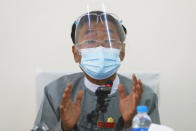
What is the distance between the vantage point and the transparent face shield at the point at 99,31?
132 centimetres

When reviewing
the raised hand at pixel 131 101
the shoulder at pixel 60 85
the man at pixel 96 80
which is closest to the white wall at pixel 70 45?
the shoulder at pixel 60 85

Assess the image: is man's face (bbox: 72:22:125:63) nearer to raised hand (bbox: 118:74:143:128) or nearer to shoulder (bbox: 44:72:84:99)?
shoulder (bbox: 44:72:84:99)

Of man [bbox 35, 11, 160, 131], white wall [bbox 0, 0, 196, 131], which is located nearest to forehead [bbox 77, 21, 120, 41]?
man [bbox 35, 11, 160, 131]

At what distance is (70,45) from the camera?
1.98m

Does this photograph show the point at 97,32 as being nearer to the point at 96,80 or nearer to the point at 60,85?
the point at 96,80

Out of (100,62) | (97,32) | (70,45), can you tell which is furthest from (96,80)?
(70,45)

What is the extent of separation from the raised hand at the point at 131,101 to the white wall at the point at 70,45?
2.65ft

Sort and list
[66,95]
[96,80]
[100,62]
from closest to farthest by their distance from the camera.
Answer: [66,95]
[100,62]
[96,80]

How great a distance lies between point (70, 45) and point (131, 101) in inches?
37.8

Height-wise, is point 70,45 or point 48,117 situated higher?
point 70,45
